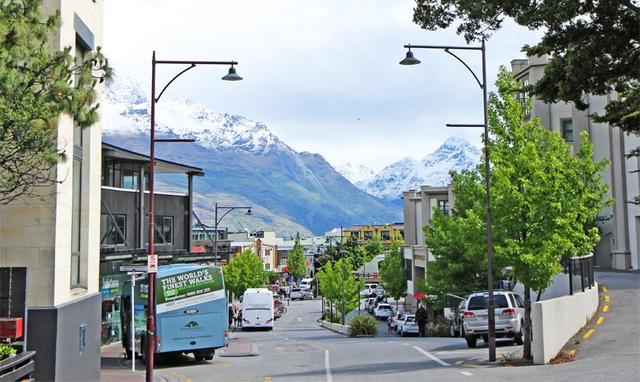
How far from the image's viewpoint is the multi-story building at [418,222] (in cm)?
7269

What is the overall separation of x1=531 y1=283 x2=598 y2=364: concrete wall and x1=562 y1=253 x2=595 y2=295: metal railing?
0.85 meters

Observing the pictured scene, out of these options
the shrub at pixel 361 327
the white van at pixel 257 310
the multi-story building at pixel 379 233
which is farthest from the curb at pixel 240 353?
the multi-story building at pixel 379 233

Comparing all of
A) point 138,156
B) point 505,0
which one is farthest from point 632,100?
point 138,156

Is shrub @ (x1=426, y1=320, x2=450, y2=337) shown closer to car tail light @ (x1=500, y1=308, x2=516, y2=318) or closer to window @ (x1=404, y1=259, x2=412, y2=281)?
car tail light @ (x1=500, y1=308, x2=516, y2=318)

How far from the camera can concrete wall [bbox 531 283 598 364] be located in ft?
64.4

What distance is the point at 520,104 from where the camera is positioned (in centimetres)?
2295

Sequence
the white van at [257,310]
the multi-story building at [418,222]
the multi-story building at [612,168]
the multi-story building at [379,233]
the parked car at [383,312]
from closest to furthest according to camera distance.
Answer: the multi-story building at [612,168], the white van at [257,310], the multi-story building at [418,222], the parked car at [383,312], the multi-story building at [379,233]

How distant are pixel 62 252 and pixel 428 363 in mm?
11528

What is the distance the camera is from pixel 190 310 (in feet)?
82.4

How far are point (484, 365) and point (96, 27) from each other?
14.2 metres

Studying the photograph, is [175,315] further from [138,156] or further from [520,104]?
[138,156]

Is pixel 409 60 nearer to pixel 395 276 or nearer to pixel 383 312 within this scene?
pixel 383 312

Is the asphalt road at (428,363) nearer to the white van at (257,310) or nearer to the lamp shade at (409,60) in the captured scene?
the lamp shade at (409,60)

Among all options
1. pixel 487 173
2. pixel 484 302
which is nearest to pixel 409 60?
pixel 487 173
